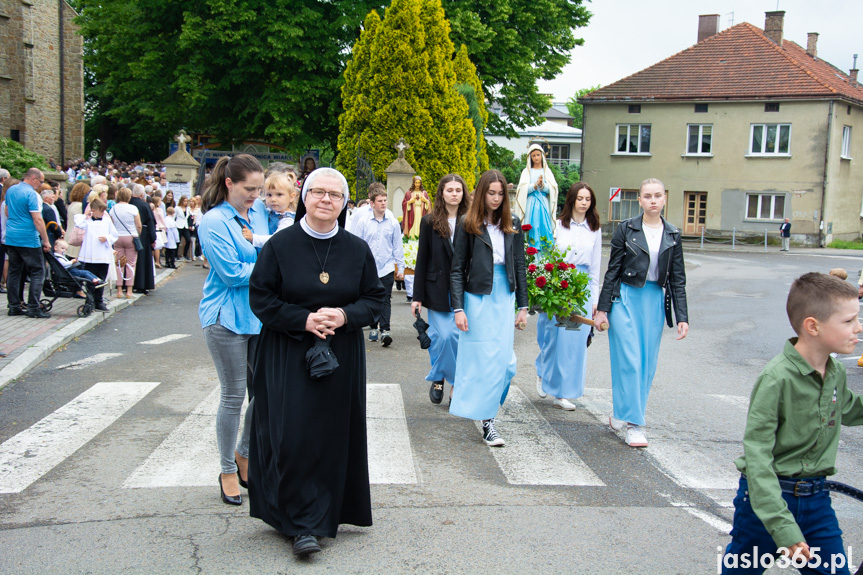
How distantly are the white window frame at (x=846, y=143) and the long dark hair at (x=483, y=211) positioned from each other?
41.9 m

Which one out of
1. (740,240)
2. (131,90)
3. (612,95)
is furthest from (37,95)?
(740,240)

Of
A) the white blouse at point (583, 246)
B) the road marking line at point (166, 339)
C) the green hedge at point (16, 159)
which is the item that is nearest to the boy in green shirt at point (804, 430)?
the white blouse at point (583, 246)

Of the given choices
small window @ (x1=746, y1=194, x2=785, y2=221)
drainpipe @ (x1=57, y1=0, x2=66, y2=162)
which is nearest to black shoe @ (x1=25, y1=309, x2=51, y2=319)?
drainpipe @ (x1=57, y1=0, x2=66, y2=162)

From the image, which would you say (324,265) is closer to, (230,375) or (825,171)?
(230,375)

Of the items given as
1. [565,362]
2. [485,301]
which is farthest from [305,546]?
[565,362]

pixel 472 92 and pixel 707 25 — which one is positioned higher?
pixel 707 25

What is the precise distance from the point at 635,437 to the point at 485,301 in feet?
5.24

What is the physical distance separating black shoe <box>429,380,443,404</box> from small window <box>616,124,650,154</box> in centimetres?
4085

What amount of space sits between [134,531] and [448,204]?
3.94 meters

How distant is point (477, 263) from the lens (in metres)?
6.59

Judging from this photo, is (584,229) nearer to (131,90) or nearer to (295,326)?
(295,326)

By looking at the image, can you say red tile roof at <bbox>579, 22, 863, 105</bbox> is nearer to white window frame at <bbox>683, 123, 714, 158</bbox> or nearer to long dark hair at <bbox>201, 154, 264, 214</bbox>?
white window frame at <bbox>683, 123, 714, 158</bbox>

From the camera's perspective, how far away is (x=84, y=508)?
490cm

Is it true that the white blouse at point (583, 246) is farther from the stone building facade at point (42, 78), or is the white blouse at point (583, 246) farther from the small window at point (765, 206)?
the small window at point (765, 206)
